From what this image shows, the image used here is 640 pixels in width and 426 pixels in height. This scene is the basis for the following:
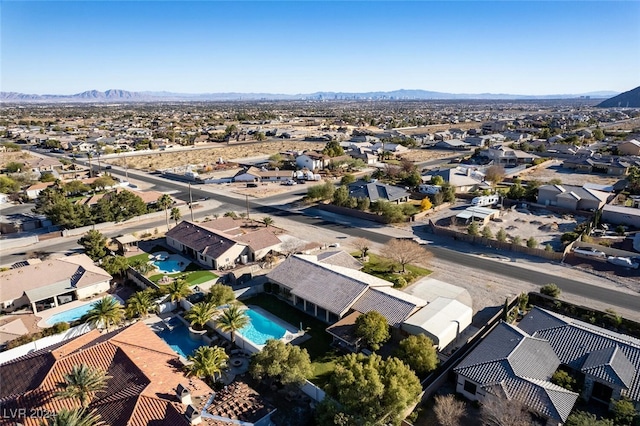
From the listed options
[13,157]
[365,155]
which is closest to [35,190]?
[13,157]

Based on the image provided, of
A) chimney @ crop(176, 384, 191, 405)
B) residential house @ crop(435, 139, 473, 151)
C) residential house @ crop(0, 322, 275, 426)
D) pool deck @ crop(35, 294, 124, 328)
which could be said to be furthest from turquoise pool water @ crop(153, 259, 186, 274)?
residential house @ crop(435, 139, 473, 151)

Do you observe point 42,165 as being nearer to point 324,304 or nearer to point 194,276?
point 194,276

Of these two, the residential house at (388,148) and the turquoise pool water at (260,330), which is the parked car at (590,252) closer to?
the turquoise pool water at (260,330)

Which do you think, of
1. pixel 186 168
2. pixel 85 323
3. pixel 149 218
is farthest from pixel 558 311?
pixel 186 168

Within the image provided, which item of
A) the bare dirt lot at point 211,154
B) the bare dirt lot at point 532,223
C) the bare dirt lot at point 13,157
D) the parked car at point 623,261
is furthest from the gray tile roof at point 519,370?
the bare dirt lot at point 13,157

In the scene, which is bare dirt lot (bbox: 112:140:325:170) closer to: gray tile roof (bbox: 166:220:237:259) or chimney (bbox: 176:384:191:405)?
gray tile roof (bbox: 166:220:237:259)

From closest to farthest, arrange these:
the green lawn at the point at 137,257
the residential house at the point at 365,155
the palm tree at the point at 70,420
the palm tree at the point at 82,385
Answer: the palm tree at the point at 70,420
the palm tree at the point at 82,385
the green lawn at the point at 137,257
the residential house at the point at 365,155
